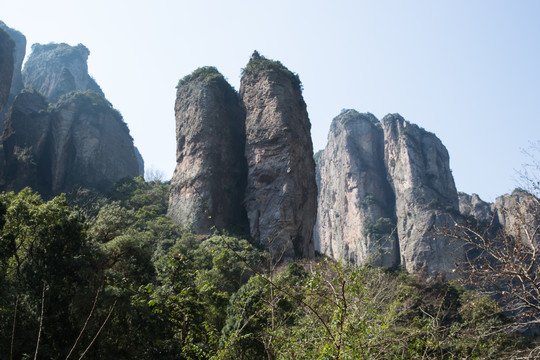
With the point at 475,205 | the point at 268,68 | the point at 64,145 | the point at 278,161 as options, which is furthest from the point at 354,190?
the point at 64,145

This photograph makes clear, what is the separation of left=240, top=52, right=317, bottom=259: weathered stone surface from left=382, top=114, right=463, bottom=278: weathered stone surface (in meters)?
18.2

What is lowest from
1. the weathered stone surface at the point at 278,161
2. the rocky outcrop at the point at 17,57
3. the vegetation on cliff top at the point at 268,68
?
the weathered stone surface at the point at 278,161

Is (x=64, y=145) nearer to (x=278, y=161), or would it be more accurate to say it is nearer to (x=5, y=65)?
(x=5, y=65)

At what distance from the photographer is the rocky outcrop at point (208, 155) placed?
3180 centimetres

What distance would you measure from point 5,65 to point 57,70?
2662 centimetres

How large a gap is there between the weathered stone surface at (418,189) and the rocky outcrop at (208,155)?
21.6 metres

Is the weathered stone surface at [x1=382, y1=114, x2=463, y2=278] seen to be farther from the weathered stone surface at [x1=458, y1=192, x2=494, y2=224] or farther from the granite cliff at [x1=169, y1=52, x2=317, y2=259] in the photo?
the granite cliff at [x1=169, y1=52, x2=317, y2=259]

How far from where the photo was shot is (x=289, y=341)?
5.55 meters

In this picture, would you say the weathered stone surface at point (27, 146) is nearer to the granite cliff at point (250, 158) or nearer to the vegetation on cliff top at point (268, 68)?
the granite cliff at point (250, 158)

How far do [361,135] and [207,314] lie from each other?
54112mm

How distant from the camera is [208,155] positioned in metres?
33.9

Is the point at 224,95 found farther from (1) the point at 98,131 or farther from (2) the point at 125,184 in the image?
(1) the point at 98,131

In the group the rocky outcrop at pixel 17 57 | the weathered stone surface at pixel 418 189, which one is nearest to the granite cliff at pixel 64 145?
the rocky outcrop at pixel 17 57

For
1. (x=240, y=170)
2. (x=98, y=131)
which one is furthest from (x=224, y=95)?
(x=98, y=131)
